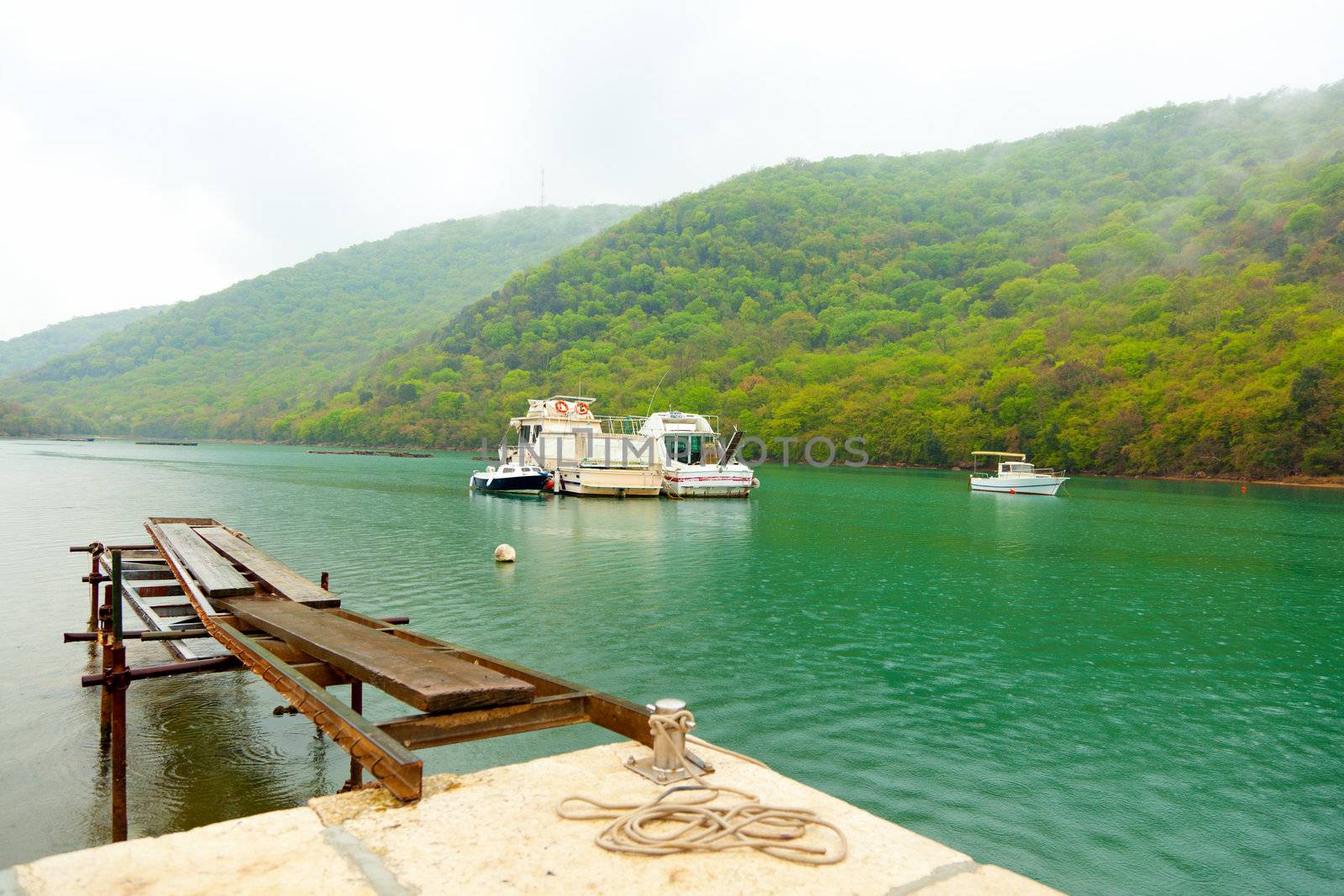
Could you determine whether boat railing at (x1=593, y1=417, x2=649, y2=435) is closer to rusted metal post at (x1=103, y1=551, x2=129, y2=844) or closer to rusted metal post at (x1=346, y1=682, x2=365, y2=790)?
rusted metal post at (x1=346, y1=682, x2=365, y2=790)

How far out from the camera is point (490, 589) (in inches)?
822

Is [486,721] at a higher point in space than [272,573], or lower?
lower

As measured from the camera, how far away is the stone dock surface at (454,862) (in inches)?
146

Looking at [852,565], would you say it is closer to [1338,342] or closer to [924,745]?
[924,745]

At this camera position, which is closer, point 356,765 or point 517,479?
point 356,765

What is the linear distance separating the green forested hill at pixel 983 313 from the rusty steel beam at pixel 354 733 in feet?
282

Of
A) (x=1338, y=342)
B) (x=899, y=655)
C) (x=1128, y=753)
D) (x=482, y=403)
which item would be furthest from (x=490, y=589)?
(x=482, y=403)

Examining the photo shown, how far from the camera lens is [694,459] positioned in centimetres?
5809

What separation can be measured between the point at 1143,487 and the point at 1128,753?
66.1m

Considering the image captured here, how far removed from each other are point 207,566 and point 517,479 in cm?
4073

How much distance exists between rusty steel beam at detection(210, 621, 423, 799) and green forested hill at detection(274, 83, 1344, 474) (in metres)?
86.0

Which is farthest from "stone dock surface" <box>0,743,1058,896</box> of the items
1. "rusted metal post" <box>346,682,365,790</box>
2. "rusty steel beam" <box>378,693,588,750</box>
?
"rusted metal post" <box>346,682,365,790</box>

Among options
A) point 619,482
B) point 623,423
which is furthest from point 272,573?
point 623,423

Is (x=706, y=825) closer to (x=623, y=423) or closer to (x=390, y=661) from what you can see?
(x=390, y=661)
